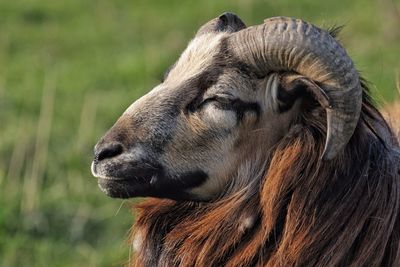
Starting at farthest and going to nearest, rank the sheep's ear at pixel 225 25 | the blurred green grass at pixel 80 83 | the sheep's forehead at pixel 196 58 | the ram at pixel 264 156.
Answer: the blurred green grass at pixel 80 83 < the sheep's ear at pixel 225 25 < the sheep's forehead at pixel 196 58 < the ram at pixel 264 156

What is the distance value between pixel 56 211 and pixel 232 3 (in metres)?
6.09

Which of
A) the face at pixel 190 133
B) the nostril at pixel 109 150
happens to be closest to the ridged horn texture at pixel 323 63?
the face at pixel 190 133

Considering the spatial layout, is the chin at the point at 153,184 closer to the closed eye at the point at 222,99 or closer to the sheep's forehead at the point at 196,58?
the closed eye at the point at 222,99

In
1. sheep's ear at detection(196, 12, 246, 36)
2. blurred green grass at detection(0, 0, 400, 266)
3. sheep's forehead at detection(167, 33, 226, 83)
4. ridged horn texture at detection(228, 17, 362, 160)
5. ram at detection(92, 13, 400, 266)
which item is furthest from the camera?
blurred green grass at detection(0, 0, 400, 266)

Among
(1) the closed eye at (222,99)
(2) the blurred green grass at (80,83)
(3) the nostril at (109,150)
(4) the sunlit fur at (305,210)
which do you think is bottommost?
(2) the blurred green grass at (80,83)

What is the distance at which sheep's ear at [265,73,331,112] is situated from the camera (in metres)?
5.00

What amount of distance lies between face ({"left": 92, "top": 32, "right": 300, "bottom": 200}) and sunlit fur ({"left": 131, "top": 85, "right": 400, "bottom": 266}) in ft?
0.40

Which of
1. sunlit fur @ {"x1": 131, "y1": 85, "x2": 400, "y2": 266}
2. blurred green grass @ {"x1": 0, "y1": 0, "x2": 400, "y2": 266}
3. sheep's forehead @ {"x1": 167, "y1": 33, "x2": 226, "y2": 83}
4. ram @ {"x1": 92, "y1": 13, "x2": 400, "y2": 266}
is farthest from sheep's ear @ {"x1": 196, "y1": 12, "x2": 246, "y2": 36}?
sunlit fur @ {"x1": 131, "y1": 85, "x2": 400, "y2": 266}

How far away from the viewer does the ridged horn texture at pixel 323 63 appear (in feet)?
16.0

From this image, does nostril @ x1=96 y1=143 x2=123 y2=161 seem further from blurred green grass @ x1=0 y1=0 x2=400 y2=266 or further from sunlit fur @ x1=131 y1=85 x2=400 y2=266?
blurred green grass @ x1=0 y1=0 x2=400 y2=266

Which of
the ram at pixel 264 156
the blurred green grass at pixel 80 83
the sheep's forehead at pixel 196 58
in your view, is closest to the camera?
the ram at pixel 264 156

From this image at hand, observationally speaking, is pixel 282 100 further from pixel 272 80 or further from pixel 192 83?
pixel 192 83

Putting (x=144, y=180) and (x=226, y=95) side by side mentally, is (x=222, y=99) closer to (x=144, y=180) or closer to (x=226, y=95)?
(x=226, y=95)

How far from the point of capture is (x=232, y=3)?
13.9m
